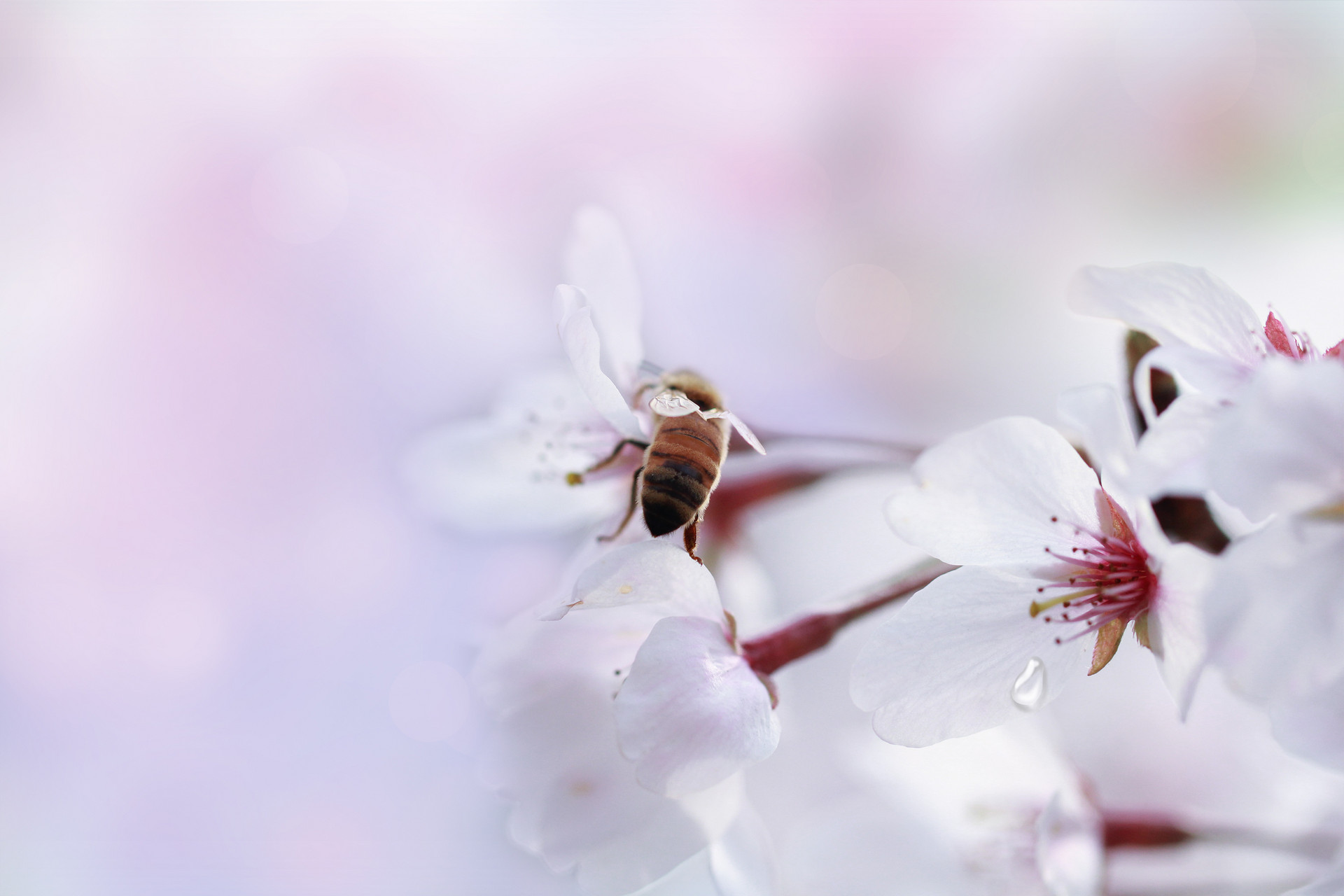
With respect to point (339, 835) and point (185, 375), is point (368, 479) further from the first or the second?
point (339, 835)

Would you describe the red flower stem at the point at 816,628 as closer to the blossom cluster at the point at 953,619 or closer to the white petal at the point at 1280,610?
the blossom cluster at the point at 953,619

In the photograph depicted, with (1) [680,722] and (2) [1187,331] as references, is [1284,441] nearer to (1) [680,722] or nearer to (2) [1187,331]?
(2) [1187,331]

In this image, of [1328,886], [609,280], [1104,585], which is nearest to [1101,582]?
[1104,585]

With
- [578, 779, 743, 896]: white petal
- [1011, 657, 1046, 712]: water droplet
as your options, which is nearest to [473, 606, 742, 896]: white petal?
[578, 779, 743, 896]: white petal

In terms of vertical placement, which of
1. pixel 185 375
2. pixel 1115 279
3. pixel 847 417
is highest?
pixel 1115 279

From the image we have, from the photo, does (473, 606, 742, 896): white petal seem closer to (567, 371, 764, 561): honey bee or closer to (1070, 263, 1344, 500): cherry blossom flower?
(567, 371, 764, 561): honey bee

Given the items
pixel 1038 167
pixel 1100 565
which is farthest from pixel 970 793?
pixel 1038 167
